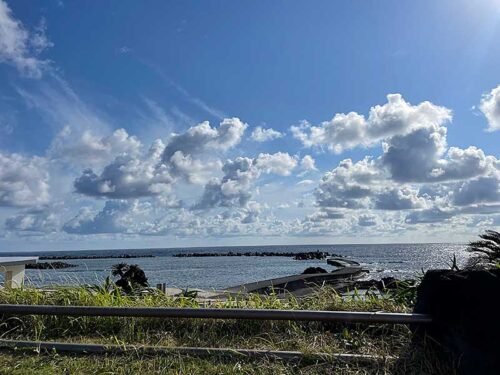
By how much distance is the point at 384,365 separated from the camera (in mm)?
4664

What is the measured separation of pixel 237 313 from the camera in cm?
507

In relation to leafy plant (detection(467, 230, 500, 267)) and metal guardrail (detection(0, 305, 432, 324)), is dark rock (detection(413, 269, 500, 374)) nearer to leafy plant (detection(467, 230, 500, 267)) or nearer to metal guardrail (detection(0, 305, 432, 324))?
metal guardrail (detection(0, 305, 432, 324))

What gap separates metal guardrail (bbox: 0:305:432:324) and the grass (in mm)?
314

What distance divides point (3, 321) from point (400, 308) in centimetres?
476

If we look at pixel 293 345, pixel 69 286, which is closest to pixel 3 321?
pixel 69 286

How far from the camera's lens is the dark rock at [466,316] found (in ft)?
13.1

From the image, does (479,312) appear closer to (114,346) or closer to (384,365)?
(384,365)

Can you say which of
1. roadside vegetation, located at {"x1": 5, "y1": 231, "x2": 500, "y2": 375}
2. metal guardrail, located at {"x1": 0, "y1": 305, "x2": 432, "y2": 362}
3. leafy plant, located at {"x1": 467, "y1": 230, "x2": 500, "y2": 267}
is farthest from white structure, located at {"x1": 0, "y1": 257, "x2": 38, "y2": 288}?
leafy plant, located at {"x1": 467, "y1": 230, "x2": 500, "y2": 267}

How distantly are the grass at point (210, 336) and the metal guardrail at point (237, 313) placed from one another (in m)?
0.31

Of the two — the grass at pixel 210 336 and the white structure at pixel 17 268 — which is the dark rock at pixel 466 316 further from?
the white structure at pixel 17 268

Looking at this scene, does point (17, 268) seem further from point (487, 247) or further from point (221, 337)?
point (487, 247)

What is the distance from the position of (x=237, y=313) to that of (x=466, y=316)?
2.09 meters

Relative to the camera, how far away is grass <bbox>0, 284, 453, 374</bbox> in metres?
4.70

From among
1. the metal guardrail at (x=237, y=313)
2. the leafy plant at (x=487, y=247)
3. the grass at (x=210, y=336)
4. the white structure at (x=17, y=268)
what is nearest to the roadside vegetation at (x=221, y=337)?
the grass at (x=210, y=336)
